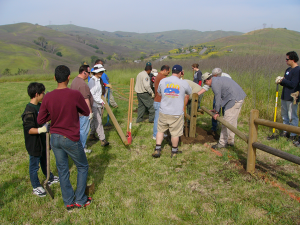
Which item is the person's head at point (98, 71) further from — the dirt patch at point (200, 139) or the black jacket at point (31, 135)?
the dirt patch at point (200, 139)

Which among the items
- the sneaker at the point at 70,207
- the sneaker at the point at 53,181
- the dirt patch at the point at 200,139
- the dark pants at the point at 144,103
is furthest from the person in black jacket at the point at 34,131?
the dark pants at the point at 144,103

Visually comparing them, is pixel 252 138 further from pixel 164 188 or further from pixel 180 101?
pixel 164 188

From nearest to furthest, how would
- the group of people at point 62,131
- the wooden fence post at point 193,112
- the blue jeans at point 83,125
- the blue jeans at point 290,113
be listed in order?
1. the group of people at point 62,131
2. the blue jeans at point 83,125
3. the blue jeans at point 290,113
4. the wooden fence post at point 193,112

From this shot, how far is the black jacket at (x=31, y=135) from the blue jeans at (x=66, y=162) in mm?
612

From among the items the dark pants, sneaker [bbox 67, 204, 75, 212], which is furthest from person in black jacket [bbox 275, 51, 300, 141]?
sneaker [bbox 67, 204, 75, 212]

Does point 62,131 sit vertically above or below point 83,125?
above

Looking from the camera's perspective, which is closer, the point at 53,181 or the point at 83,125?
the point at 53,181

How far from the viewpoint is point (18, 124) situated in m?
7.77

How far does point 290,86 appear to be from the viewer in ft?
16.5

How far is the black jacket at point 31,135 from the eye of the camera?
3121 millimetres

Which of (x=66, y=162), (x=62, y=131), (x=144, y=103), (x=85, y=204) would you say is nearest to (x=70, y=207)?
(x=85, y=204)

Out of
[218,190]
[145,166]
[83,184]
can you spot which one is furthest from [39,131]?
[218,190]

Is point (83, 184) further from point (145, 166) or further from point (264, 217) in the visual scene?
point (264, 217)

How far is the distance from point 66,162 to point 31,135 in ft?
2.63
